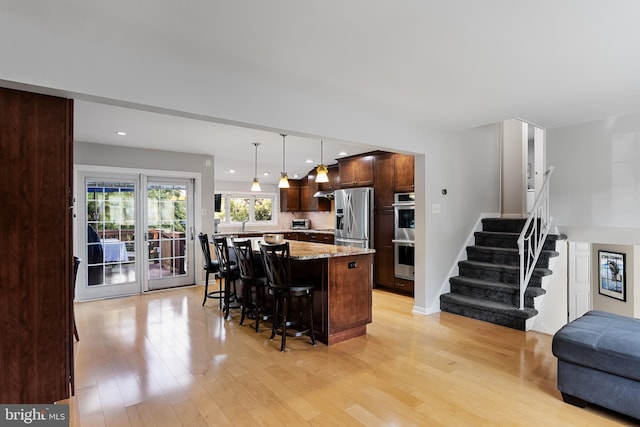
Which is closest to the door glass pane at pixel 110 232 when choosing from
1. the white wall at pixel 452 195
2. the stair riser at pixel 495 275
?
the white wall at pixel 452 195

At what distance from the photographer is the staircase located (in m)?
4.03

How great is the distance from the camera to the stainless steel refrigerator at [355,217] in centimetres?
600

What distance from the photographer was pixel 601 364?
7.24 feet

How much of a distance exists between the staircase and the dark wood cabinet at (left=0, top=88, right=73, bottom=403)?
4236 mm

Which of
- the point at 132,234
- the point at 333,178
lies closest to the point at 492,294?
the point at 333,178

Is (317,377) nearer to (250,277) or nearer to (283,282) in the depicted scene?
(283,282)

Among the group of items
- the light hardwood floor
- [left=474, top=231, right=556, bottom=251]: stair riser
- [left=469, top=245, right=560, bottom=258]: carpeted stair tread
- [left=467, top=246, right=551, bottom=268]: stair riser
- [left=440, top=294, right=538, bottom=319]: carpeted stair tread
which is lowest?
the light hardwood floor

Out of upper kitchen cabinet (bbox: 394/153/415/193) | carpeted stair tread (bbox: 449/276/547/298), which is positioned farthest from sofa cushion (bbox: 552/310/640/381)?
upper kitchen cabinet (bbox: 394/153/415/193)

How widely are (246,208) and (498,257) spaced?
577cm

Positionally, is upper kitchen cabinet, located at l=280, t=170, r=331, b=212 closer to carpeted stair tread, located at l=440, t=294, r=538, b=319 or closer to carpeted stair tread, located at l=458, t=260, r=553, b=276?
carpeted stair tread, located at l=458, t=260, r=553, b=276

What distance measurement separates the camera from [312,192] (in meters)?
8.24

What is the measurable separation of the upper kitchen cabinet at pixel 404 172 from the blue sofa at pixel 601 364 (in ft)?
10.7

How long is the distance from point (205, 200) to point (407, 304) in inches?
158

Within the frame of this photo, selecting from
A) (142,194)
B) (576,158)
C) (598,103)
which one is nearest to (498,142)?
(576,158)
